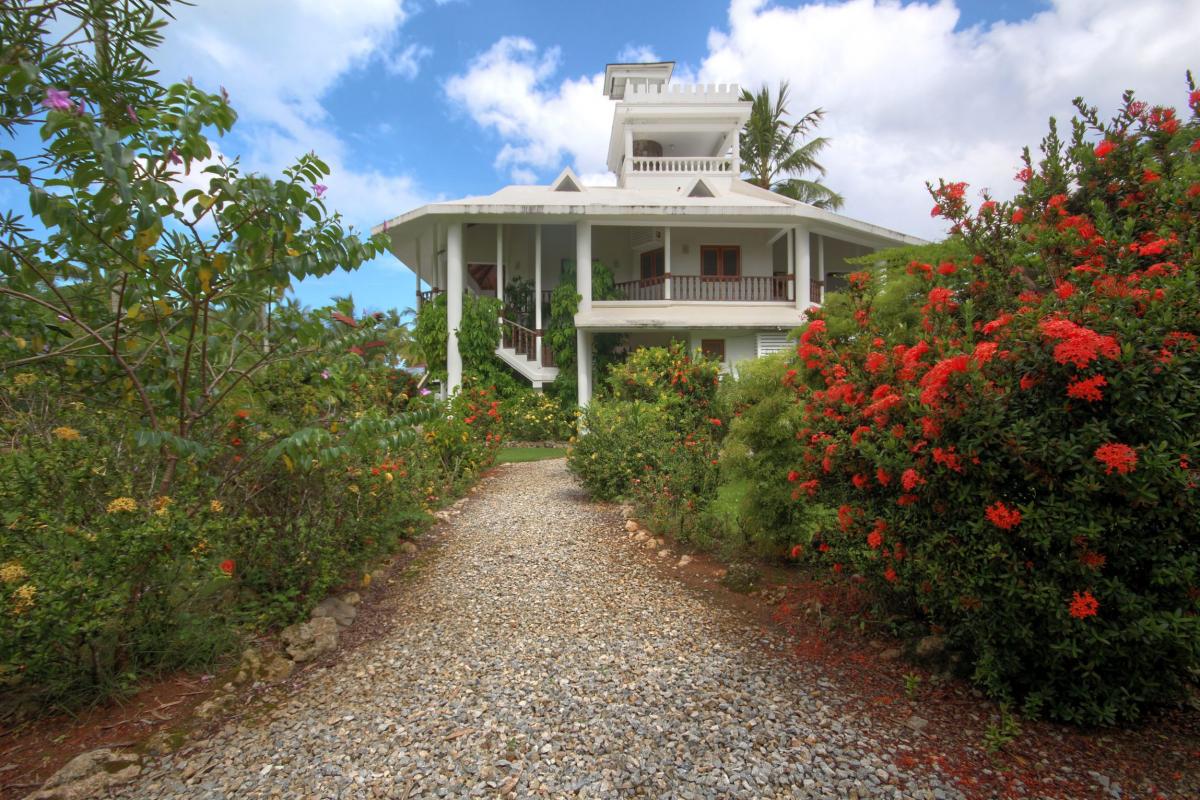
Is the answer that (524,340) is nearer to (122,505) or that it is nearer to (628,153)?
(628,153)

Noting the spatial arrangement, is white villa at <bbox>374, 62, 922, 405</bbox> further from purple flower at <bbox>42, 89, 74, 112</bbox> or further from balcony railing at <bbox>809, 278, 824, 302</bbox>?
purple flower at <bbox>42, 89, 74, 112</bbox>

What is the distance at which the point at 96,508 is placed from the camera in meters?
3.14

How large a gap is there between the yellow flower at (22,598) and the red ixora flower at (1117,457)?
429cm

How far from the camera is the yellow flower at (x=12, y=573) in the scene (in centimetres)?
263

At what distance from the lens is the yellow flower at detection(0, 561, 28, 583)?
263 centimetres

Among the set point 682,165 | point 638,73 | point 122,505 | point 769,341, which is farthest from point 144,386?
point 638,73

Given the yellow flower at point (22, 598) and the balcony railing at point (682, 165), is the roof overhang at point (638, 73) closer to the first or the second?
the balcony railing at point (682, 165)

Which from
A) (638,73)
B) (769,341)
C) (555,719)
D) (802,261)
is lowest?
(555,719)

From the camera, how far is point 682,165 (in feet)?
66.7

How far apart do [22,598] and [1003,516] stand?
4.05 meters

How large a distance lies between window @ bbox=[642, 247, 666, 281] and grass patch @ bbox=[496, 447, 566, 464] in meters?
6.61

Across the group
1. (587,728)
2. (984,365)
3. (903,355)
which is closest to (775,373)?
(903,355)

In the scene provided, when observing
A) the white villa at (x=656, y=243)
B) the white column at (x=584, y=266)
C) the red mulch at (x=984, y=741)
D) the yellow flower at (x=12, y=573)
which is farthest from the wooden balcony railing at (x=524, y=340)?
the yellow flower at (x=12, y=573)

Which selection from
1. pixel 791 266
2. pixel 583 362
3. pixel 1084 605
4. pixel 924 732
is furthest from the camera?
pixel 791 266
